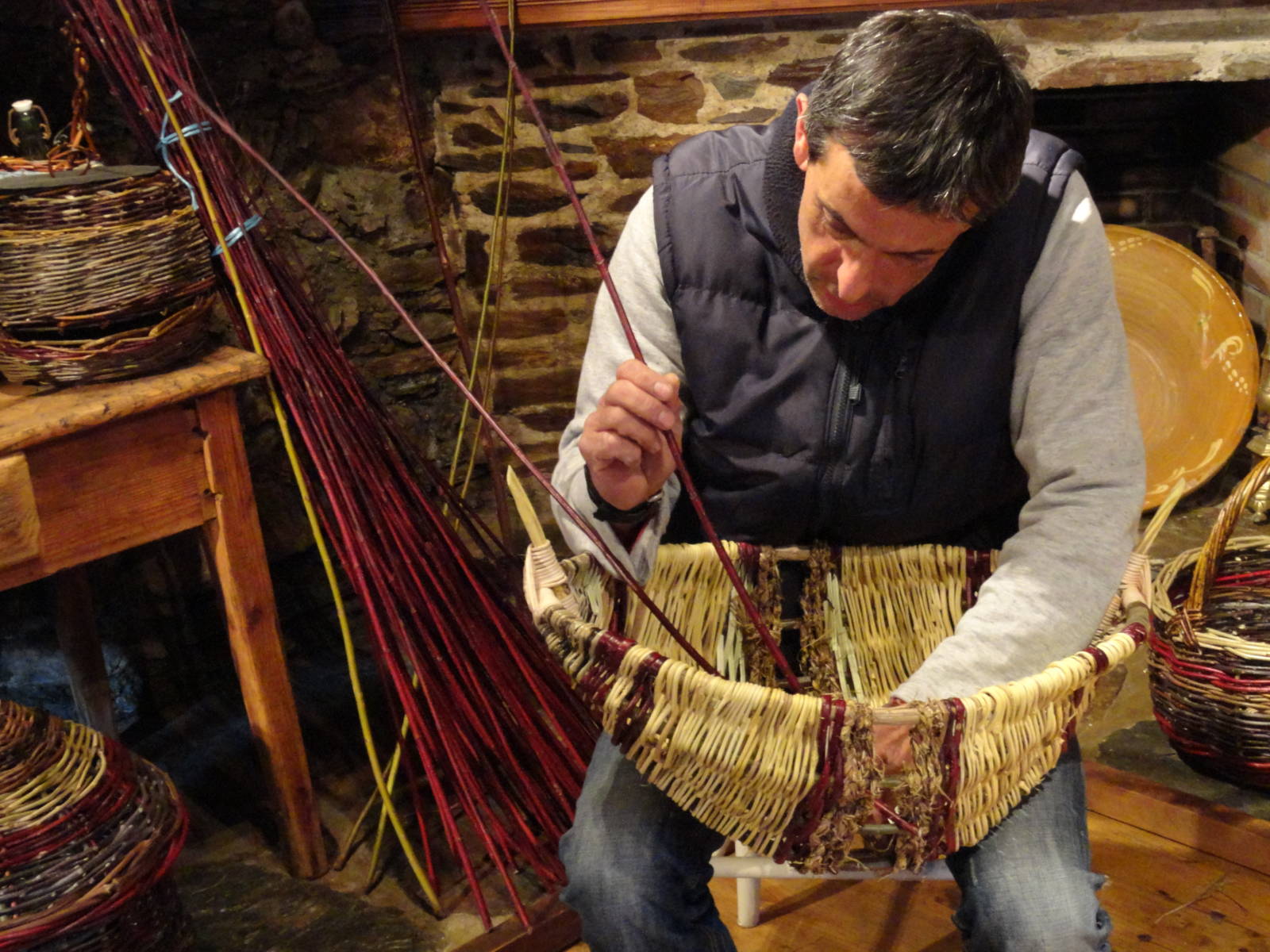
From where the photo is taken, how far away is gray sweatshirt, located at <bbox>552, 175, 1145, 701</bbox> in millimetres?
1146

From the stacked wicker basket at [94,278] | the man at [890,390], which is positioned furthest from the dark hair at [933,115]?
the stacked wicker basket at [94,278]

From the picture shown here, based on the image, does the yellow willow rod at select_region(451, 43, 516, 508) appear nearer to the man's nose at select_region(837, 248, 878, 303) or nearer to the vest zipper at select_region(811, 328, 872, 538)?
the vest zipper at select_region(811, 328, 872, 538)

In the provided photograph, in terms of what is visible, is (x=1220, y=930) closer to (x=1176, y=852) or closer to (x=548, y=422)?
(x=1176, y=852)

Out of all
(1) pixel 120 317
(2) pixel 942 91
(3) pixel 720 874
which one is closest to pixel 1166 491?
(3) pixel 720 874

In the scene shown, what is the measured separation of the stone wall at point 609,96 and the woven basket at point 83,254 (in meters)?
0.93

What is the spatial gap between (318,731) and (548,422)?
2.47 feet

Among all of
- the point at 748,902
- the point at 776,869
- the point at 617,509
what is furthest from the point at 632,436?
the point at 748,902

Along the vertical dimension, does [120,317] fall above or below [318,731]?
above

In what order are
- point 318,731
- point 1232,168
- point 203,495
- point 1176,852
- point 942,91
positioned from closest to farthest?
point 942,91
point 203,495
point 1176,852
point 318,731
point 1232,168

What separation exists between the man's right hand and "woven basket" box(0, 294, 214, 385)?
584 millimetres

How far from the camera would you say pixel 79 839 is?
137 centimetres

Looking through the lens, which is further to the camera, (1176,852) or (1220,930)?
(1176,852)

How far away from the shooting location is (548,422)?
98.3 inches

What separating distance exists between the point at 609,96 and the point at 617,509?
4.04ft
